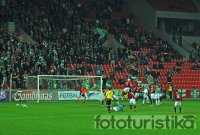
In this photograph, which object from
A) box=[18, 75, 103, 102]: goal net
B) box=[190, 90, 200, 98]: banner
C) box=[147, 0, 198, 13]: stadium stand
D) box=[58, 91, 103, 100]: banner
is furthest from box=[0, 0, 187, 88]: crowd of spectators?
box=[190, 90, 200, 98]: banner

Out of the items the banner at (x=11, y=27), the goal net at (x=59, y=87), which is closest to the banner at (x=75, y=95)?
the goal net at (x=59, y=87)

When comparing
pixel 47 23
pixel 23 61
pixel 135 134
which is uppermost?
pixel 47 23

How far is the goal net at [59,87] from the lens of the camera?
48353 mm

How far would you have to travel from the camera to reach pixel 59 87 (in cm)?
5022

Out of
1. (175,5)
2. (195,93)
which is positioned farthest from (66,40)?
(175,5)

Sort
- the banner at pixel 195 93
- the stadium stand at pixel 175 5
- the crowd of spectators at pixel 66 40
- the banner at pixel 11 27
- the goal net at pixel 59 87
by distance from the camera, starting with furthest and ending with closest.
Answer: the stadium stand at pixel 175 5, the banner at pixel 195 93, the banner at pixel 11 27, the crowd of spectators at pixel 66 40, the goal net at pixel 59 87

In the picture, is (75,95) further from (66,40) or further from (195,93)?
(195,93)

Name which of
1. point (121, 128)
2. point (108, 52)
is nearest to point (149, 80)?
point (108, 52)

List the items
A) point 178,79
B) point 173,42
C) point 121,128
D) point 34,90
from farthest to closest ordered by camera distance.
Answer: point 173,42
point 178,79
point 34,90
point 121,128

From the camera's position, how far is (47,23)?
58.2 meters

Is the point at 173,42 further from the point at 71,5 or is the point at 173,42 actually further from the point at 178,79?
the point at 71,5

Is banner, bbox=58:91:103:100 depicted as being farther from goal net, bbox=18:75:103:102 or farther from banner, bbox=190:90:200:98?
banner, bbox=190:90:200:98

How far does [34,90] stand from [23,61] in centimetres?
339

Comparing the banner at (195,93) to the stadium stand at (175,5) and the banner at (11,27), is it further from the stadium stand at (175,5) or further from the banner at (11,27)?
the banner at (11,27)
